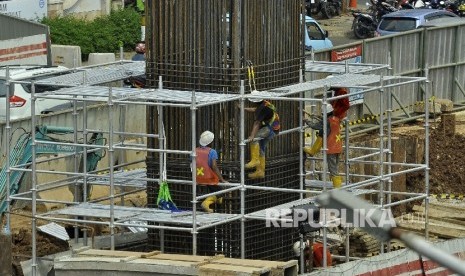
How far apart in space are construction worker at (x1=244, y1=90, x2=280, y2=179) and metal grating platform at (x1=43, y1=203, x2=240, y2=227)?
89cm

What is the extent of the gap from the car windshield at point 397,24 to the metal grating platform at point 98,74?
Result: 18309 millimetres

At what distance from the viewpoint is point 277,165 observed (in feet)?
61.8

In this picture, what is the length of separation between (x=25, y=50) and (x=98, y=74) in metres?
13.3

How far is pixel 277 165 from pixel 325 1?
2942cm

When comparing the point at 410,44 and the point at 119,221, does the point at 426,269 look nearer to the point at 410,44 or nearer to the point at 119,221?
the point at 119,221

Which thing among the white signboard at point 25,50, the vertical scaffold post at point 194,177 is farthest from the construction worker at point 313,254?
the white signboard at point 25,50

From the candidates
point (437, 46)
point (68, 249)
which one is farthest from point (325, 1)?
point (68, 249)

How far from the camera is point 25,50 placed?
33.2 meters

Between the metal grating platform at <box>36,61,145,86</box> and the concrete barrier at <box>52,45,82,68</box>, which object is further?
the concrete barrier at <box>52,45,82,68</box>

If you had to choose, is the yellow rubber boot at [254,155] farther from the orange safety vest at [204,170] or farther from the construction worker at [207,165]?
the orange safety vest at [204,170]

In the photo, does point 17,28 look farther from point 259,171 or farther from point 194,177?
point 194,177

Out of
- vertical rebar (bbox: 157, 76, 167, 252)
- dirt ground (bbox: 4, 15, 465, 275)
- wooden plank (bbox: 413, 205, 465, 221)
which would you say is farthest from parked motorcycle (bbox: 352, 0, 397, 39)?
vertical rebar (bbox: 157, 76, 167, 252)

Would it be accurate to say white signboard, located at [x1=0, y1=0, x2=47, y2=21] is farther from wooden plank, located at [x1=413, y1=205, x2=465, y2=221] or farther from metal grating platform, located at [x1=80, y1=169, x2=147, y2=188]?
metal grating platform, located at [x1=80, y1=169, x2=147, y2=188]

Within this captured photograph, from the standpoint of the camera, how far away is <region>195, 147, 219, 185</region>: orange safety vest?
17.5m
